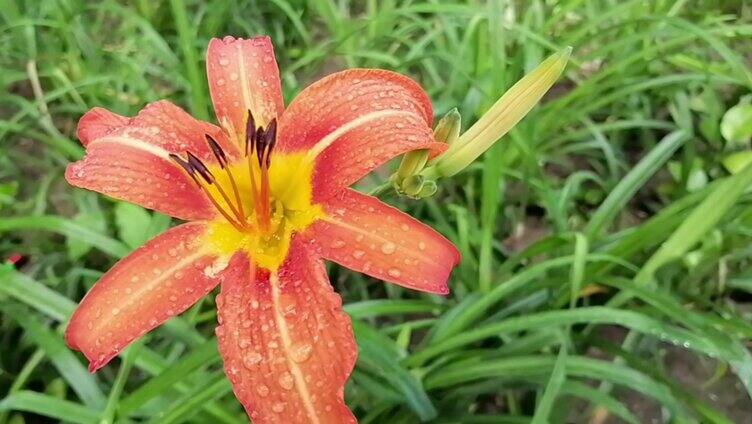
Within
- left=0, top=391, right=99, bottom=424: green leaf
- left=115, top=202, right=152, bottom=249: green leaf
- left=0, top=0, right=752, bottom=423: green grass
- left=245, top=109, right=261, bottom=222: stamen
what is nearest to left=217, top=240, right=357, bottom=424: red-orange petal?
left=245, top=109, right=261, bottom=222: stamen

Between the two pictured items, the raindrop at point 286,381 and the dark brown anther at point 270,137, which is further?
→ the dark brown anther at point 270,137

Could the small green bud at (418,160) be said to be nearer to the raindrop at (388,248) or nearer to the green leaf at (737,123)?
the raindrop at (388,248)

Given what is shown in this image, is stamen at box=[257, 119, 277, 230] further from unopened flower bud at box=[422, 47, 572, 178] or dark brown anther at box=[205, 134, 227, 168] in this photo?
unopened flower bud at box=[422, 47, 572, 178]

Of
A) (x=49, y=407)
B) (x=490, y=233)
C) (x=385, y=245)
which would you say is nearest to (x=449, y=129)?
(x=385, y=245)

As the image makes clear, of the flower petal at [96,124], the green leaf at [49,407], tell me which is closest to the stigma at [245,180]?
the flower petal at [96,124]

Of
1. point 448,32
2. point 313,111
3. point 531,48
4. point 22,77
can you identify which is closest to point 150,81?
point 22,77

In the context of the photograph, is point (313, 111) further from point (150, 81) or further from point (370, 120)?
point (150, 81)
